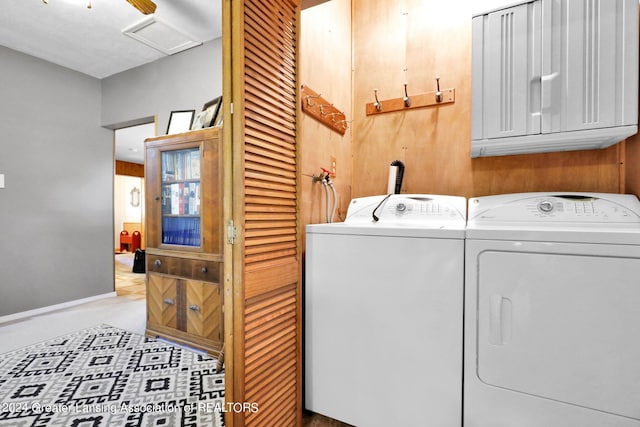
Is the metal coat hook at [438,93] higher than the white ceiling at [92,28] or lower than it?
lower

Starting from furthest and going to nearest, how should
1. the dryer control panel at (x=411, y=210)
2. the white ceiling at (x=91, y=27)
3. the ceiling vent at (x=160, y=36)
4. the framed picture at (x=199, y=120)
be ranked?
the framed picture at (x=199, y=120), the ceiling vent at (x=160, y=36), the white ceiling at (x=91, y=27), the dryer control panel at (x=411, y=210)

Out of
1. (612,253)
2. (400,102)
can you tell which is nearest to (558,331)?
(612,253)

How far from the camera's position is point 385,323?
53.0 inches

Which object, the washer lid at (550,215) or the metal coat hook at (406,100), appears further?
the metal coat hook at (406,100)

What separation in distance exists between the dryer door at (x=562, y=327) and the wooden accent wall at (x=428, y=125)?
83 cm

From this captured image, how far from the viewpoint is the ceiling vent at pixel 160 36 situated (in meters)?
2.50

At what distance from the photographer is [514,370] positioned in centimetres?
113

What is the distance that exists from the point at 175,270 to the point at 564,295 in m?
2.44

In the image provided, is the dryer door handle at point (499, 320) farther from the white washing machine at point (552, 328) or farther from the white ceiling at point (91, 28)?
the white ceiling at point (91, 28)

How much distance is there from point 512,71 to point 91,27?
3.29 metres

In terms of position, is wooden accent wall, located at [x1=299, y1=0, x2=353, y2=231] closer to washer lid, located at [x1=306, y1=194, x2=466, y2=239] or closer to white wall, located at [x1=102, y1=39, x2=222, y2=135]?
washer lid, located at [x1=306, y1=194, x2=466, y2=239]

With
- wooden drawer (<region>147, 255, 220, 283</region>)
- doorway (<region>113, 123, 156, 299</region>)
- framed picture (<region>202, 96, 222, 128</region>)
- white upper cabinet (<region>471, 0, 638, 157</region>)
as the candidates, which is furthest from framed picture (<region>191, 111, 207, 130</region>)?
doorway (<region>113, 123, 156, 299</region>)

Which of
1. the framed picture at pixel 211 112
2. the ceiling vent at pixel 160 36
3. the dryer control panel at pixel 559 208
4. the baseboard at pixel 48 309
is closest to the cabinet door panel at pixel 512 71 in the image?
the dryer control panel at pixel 559 208

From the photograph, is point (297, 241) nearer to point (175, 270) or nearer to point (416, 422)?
point (416, 422)
